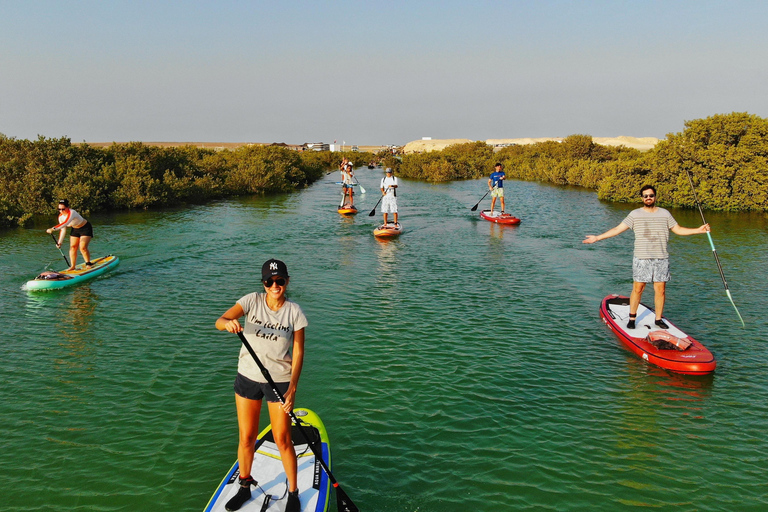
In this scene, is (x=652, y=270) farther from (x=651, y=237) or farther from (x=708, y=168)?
(x=708, y=168)

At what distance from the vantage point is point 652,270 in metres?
10.2

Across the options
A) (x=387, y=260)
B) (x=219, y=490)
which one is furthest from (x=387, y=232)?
(x=219, y=490)

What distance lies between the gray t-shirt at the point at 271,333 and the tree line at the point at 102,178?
28.3 m

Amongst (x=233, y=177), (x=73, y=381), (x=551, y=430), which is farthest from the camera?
(x=233, y=177)

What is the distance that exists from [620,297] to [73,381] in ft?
41.3

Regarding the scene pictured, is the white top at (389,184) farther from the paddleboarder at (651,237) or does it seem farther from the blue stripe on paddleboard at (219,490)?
the blue stripe on paddleboard at (219,490)

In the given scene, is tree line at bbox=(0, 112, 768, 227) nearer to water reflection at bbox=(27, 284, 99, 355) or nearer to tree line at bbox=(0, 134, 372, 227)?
tree line at bbox=(0, 134, 372, 227)

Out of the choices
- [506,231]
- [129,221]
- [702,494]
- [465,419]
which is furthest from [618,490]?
[129,221]

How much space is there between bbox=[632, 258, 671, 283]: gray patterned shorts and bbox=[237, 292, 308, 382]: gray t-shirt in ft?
25.5

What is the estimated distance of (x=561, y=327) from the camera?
12.1m

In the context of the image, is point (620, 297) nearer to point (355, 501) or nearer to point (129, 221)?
point (355, 501)

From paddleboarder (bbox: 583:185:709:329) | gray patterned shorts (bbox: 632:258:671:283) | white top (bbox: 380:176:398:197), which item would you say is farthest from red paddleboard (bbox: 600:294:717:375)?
white top (bbox: 380:176:398:197)

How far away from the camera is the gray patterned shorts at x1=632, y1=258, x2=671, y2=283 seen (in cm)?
1007

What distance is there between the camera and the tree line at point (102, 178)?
100ft
